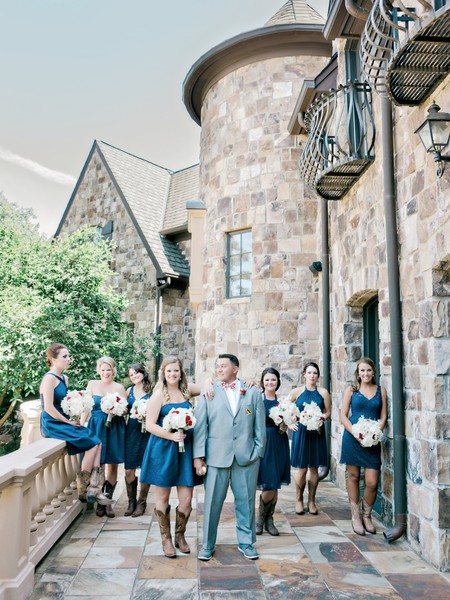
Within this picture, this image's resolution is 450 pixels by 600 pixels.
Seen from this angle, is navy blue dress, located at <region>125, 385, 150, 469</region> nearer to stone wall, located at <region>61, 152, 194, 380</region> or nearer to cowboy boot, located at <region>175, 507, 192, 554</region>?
cowboy boot, located at <region>175, 507, 192, 554</region>

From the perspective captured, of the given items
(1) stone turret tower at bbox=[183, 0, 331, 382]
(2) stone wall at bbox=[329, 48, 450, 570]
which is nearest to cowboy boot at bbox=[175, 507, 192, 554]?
(2) stone wall at bbox=[329, 48, 450, 570]

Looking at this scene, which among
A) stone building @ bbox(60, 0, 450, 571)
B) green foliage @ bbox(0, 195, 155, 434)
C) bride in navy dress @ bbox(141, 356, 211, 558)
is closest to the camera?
stone building @ bbox(60, 0, 450, 571)

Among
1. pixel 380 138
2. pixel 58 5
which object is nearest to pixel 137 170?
pixel 58 5

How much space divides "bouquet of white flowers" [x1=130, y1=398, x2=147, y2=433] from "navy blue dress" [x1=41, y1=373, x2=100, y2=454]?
1.66 feet

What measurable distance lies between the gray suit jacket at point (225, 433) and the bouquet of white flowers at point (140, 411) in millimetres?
1363

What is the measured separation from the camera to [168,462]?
4.77 metres

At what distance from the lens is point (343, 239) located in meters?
7.66

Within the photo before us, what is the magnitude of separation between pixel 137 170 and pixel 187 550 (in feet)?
51.3

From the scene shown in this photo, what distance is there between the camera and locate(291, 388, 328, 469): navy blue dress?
20.0 feet

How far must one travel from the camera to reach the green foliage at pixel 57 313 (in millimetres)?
12039

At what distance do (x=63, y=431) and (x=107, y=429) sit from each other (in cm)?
79

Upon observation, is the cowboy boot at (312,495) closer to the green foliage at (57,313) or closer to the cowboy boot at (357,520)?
the cowboy boot at (357,520)

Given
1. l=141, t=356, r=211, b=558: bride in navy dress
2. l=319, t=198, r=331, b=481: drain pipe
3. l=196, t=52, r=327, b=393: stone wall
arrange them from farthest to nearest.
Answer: l=196, t=52, r=327, b=393: stone wall → l=319, t=198, r=331, b=481: drain pipe → l=141, t=356, r=211, b=558: bride in navy dress

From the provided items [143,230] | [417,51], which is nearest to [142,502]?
[417,51]
